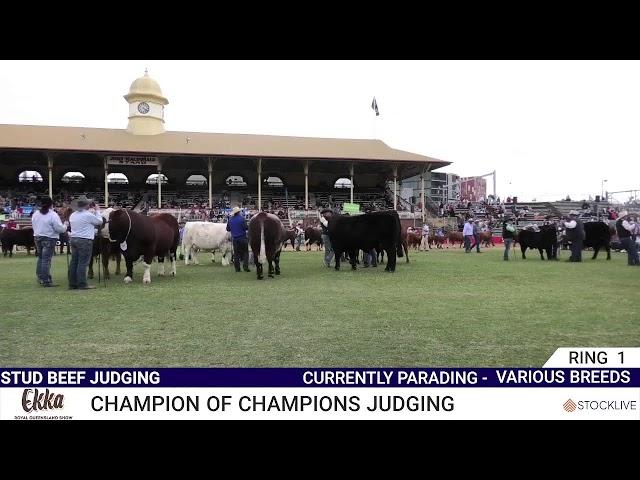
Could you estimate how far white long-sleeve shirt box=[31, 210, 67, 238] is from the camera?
28.3 ft

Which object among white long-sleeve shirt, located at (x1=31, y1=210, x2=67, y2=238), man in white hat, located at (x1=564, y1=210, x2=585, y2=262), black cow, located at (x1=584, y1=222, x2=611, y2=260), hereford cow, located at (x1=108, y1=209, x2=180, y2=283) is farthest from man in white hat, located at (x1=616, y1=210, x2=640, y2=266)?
white long-sleeve shirt, located at (x1=31, y1=210, x2=67, y2=238)

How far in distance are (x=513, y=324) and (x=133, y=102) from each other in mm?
40373

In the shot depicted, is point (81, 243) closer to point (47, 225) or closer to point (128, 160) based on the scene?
point (47, 225)

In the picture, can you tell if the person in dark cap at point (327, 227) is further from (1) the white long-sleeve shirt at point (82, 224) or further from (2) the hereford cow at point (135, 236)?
(1) the white long-sleeve shirt at point (82, 224)

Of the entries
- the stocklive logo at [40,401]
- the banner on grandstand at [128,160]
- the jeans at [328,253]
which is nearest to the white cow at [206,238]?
the jeans at [328,253]

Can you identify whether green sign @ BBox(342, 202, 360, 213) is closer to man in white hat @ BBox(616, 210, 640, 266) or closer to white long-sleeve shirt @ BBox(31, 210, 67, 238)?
man in white hat @ BBox(616, 210, 640, 266)

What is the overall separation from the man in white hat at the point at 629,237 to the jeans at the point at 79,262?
45.1ft

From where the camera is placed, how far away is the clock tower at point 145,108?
3819 centimetres

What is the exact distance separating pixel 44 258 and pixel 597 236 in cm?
1655

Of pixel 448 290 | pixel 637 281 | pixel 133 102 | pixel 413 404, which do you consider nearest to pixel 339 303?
pixel 448 290

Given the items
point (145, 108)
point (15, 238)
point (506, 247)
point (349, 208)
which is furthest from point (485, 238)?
point (145, 108)

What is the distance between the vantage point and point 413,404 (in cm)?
222

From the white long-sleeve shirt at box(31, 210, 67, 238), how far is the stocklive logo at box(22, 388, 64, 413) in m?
7.26

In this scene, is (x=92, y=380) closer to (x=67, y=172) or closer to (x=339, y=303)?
(x=339, y=303)
